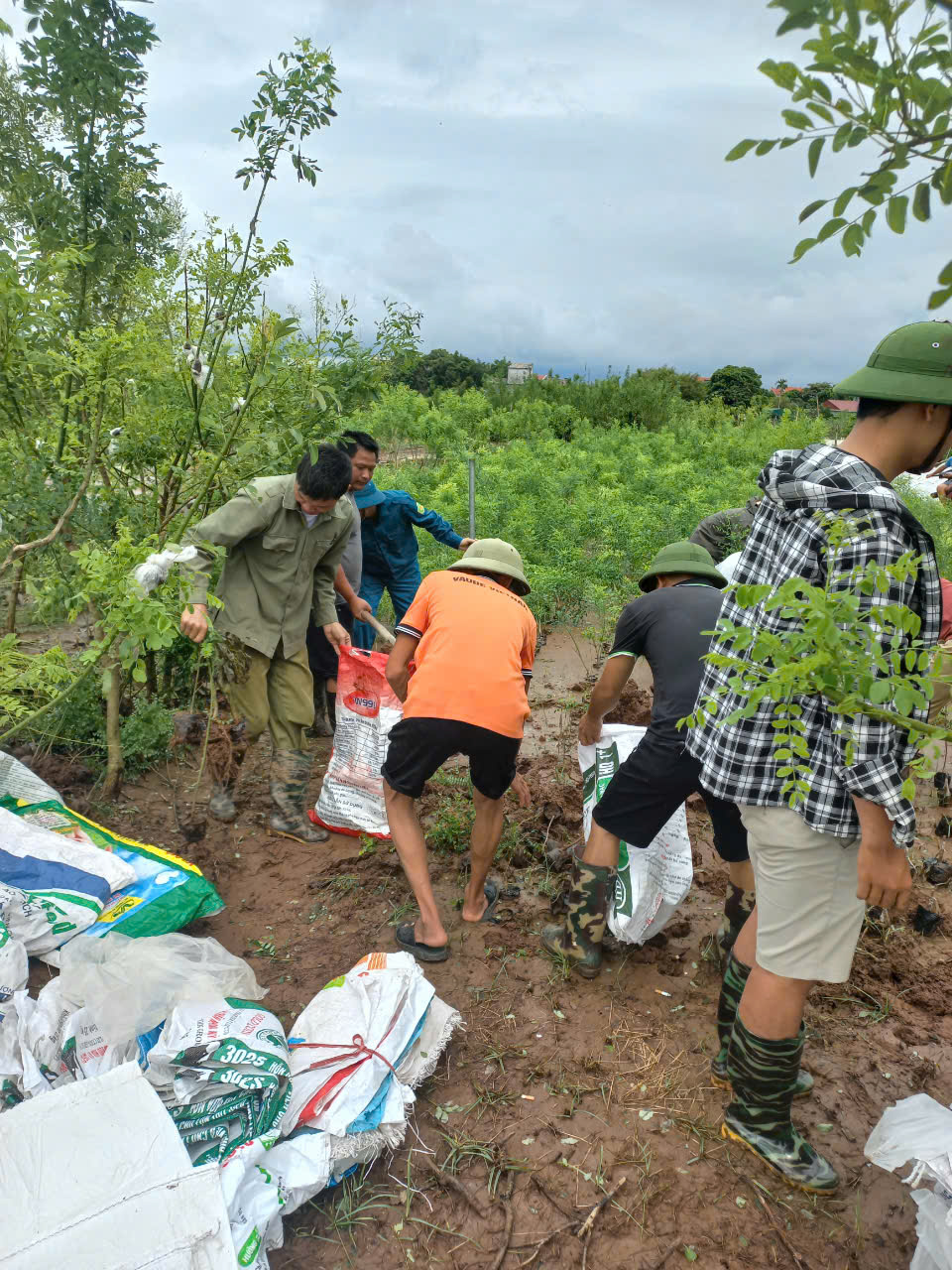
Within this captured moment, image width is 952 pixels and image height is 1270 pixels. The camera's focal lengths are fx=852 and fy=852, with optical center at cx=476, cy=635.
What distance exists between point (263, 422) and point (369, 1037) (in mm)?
2507

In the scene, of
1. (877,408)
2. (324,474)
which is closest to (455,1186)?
(877,408)

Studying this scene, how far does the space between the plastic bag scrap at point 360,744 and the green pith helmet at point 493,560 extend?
737 millimetres

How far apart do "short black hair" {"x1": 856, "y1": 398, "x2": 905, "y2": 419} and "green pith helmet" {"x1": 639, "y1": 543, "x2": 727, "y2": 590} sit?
98 centimetres

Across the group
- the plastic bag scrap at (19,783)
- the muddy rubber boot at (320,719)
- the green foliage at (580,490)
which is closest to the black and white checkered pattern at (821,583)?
the plastic bag scrap at (19,783)

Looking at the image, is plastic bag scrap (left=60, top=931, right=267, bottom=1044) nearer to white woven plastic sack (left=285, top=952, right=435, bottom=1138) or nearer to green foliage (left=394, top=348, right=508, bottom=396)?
white woven plastic sack (left=285, top=952, right=435, bottom=1138)

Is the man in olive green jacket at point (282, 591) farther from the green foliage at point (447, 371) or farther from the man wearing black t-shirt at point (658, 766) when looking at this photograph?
the green foliage at point (447, 371)

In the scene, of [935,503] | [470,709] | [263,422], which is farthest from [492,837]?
[935,503]

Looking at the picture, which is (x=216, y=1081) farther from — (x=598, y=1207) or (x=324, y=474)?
(x=324, y=474)

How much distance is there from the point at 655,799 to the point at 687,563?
753mm

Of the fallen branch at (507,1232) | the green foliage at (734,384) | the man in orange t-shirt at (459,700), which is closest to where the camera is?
the fallen branch at (507,1232)

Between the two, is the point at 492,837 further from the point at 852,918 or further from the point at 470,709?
the point at 852,918

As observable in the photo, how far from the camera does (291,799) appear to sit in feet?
11.7

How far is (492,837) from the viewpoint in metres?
2.88

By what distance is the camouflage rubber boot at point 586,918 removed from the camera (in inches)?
104
